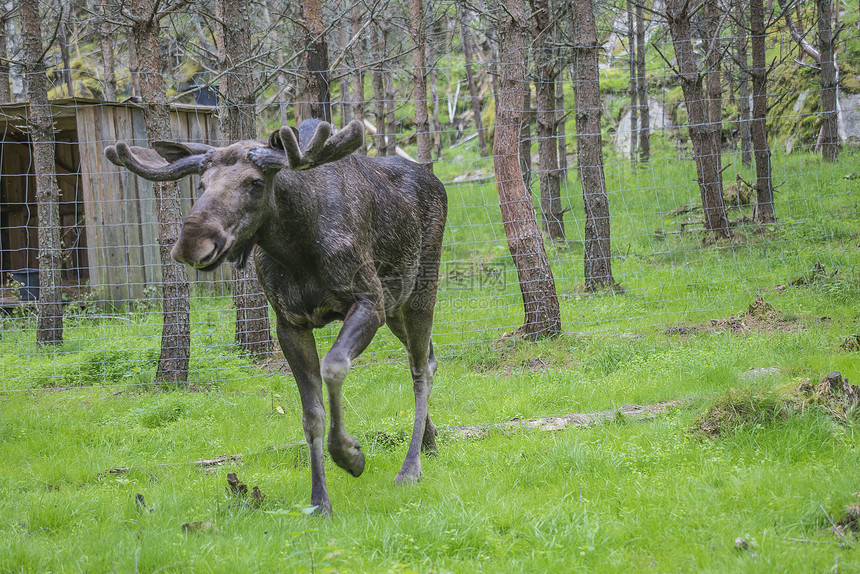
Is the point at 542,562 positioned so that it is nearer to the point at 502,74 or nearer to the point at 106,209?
the point at 502,74

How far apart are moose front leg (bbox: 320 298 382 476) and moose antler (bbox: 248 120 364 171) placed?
0.97 meters

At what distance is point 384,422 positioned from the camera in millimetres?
6164

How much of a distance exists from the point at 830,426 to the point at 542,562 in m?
2.37

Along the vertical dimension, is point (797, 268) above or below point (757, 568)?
above

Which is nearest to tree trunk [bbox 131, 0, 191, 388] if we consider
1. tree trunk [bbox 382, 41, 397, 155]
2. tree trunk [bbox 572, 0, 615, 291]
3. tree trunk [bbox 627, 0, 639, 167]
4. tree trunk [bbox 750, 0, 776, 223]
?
tree trunk [bbox 382, 41, 397, 155]

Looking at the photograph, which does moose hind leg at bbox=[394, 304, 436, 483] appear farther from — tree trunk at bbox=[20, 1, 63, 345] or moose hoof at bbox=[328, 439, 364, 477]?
tree trunk at bbox=[20, 1, 63, 345]

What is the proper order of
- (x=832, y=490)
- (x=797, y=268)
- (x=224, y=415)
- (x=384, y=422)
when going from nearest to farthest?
(x=832, y=490), (x=384, y=422), (x=224, y=415), (x=797, y=268)

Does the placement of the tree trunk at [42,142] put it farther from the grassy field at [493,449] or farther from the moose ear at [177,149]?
the moose ear at [177,149]

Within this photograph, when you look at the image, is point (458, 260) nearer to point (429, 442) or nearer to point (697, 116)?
point (697, 116)

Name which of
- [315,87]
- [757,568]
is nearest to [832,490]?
[757,568]

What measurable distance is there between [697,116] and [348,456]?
9153 mm

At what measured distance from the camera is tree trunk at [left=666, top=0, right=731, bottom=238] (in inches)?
398

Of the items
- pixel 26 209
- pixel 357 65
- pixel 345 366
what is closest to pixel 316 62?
pixel 345 366

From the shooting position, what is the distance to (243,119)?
816cm
